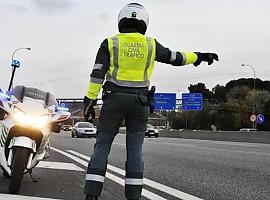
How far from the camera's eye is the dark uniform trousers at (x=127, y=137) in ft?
15.2

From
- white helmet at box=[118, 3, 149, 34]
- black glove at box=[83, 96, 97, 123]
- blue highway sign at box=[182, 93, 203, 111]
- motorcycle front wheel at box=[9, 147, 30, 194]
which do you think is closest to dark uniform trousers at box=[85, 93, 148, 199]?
black glove at box=[83, 96, 97, 123]

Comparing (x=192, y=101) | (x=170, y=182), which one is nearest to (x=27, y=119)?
(x=170, y=182)

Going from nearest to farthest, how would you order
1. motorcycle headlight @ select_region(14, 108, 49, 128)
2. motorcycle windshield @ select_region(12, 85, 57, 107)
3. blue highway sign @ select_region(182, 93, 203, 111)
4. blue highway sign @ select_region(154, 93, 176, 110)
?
motorcycle headlight @ select_region(14, 108, 49, 128), motorcycle windshield @ select_region(12, 85, 57, 107), blue highway sign @ select_region(154, 93, 176, 110), blue highway sign @ select_region(182, 93, 203, 111)

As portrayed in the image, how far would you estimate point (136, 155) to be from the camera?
4.77 metres

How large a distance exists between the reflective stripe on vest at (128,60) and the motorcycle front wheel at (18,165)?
1.57 metres

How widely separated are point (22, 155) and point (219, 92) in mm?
96540

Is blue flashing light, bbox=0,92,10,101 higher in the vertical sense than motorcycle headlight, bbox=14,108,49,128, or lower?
higher

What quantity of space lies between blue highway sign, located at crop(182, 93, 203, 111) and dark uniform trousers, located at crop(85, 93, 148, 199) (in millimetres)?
45557

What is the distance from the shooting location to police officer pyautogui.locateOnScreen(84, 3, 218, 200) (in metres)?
4.66

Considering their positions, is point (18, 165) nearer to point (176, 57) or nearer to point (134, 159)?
point (134, 159)

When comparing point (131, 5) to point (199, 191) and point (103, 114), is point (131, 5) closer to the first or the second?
point (103, 114)

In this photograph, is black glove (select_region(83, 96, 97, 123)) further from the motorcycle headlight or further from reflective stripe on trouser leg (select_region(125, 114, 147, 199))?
the motorcycle headlight

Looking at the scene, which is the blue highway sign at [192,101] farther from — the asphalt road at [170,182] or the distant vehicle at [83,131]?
the asphalt road at [170,182]

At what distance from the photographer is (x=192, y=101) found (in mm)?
50469
